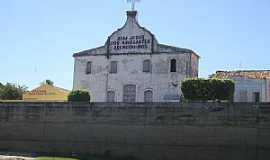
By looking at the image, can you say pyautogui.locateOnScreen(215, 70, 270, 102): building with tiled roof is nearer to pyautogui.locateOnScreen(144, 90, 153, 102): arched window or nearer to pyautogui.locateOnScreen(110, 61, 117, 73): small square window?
pyautogui.locateOnScreen(144, 90, 153, 102): arched window

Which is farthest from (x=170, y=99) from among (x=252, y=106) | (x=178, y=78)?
(x=252, y=106)

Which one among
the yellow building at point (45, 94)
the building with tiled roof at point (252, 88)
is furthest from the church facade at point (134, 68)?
the building with tiled roof at point (252, 88)

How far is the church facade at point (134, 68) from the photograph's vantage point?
44938mm

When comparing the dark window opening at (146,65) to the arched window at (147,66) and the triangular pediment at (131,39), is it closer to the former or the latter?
the arched window at (147,66)

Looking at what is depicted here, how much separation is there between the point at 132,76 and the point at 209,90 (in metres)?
13.4

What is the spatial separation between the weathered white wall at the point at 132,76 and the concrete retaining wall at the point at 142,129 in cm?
1182

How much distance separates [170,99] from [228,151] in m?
14.8

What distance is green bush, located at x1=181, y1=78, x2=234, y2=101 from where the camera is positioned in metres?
33.7

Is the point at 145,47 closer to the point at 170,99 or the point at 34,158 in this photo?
the point at 170,99

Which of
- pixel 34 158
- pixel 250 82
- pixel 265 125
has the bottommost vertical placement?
pixel 34 158

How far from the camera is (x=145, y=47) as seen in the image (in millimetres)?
45750

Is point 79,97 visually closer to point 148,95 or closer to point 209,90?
point 209,90

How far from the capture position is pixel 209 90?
33719mm

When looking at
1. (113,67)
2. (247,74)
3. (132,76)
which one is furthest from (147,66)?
(247,74)
